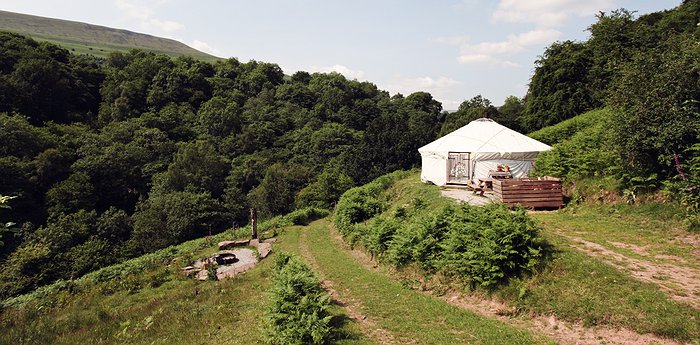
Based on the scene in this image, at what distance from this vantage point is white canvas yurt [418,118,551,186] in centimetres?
2247

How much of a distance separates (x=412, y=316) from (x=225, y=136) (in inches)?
2431

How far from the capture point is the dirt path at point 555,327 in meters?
6.55

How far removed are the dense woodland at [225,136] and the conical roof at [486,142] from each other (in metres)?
3.06

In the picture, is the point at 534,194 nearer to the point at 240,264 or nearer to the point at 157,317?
the point at 157,317

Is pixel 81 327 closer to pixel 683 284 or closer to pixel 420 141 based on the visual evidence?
pixel 683 284

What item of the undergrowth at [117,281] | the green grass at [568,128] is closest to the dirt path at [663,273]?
the green grass at [568,128]

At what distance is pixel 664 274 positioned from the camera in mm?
7969

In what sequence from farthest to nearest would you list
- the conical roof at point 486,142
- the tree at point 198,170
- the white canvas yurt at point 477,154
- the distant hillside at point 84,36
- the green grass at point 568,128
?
the distant hillside at point 84,36, the tree at point 198,170, the green grass at point 568,128, the conical roof at point 486,142, the white canvas yurt at point 477,154

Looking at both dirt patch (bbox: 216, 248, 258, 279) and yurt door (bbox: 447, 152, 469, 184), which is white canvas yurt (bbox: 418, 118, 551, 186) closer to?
yurt door (bbox: 447, 152, 469, 184)

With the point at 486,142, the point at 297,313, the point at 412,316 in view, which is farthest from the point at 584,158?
the point at 297,313

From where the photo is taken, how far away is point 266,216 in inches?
1864

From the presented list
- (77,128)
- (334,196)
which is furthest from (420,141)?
(77,128)

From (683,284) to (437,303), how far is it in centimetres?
540

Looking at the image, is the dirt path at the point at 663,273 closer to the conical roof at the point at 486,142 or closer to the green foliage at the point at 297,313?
the green foliage at the point at 297,313
